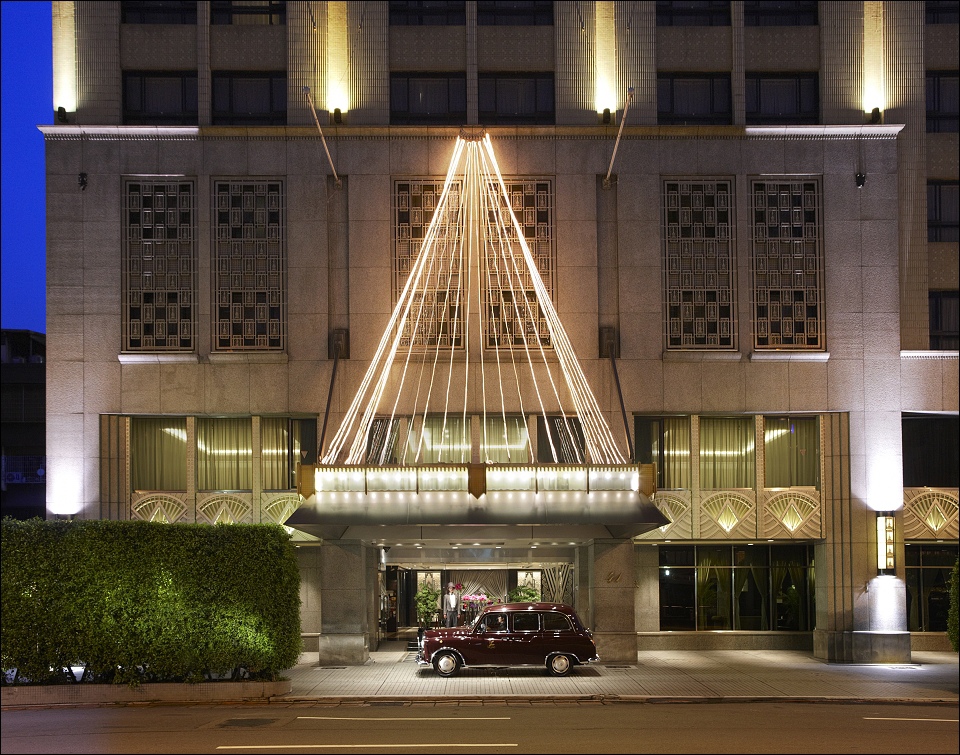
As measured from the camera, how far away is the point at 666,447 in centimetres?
3300

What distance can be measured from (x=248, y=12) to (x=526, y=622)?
21348 millimetres

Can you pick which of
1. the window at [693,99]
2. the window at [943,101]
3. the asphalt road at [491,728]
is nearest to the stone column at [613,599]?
the asphalt road at [491,728]

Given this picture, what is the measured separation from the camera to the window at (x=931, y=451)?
33.9m

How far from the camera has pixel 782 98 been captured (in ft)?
111

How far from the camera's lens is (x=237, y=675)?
24906mm

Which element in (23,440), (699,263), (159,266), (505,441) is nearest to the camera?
(505,441)

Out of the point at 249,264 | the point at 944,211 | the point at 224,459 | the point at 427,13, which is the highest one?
the point at 427,13

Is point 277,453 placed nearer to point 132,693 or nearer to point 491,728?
point 132,693

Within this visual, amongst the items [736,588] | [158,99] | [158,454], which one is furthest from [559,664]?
[158,99]

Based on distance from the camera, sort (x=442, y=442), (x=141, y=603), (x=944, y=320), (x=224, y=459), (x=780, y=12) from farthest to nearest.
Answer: (x=944, y=320) < (x=780, y=12) < (x=224, y=459) < (x=442, y=442) < (x=141, y=603)

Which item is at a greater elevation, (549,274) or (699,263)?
(699,263)

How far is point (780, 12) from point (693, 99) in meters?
4.15

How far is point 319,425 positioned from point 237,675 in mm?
8919

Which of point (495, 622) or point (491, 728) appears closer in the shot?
point (491, 728)
